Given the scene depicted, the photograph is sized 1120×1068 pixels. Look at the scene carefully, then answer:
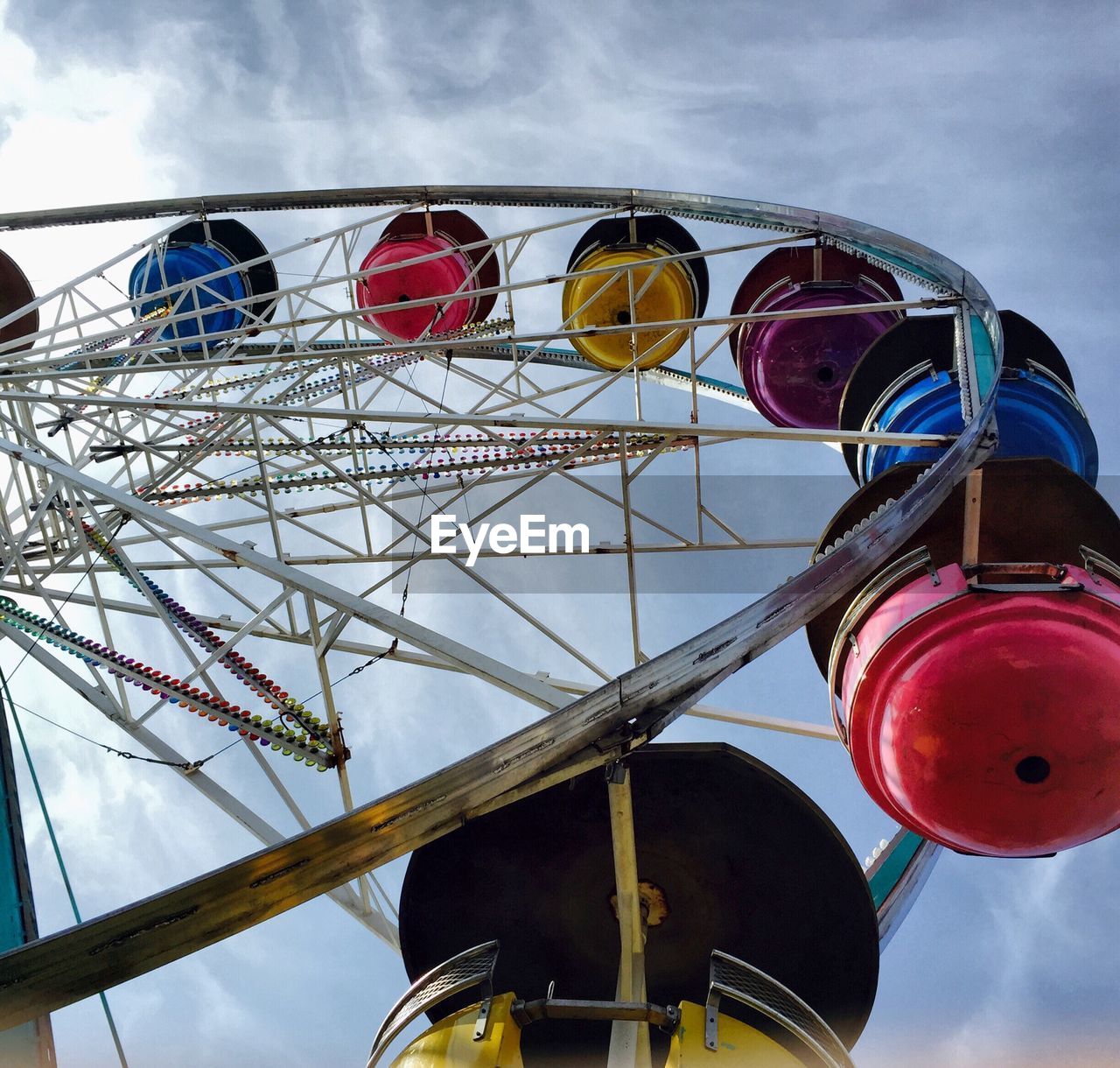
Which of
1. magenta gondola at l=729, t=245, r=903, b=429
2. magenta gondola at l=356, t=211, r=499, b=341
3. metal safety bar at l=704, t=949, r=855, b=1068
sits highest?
magenta gondola at l=356, t=211, r=499, b=341

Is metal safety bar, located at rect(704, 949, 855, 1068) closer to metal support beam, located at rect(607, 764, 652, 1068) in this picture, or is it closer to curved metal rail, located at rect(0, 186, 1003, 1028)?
metal support beam, located at rect(607, 764, 652, 1068)

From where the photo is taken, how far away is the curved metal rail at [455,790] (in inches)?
162

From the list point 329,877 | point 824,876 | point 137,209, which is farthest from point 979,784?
point 137,209

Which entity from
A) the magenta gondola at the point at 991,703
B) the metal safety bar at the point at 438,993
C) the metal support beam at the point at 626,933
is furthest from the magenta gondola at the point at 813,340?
the metal safety bar at the point at 438,993

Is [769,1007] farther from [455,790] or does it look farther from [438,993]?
[455,790]

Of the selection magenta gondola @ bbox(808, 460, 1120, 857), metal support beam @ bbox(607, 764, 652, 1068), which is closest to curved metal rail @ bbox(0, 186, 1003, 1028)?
metal support beam @ bbox(607, 764, 652, 1068)

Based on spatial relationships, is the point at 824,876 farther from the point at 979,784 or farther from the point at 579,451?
the point at 579,451

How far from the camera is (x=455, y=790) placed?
471 centimetres

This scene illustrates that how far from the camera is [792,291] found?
13008 mm

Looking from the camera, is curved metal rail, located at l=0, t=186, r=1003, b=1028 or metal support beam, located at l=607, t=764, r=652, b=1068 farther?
metal support beam, located at l=607, t=764, r=652, b=1068

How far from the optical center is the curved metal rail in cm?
411

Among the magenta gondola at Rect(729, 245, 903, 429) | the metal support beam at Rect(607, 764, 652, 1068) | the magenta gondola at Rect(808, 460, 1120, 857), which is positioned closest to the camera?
the metal support beam at Rect(607, 764, 652, 1068)

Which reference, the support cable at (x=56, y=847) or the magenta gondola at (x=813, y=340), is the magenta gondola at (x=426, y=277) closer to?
the magenta gondola at (x=813, y=340)

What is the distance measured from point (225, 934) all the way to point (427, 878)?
217cm
